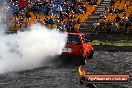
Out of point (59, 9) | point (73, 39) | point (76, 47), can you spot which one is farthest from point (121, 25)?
point (76, 47)

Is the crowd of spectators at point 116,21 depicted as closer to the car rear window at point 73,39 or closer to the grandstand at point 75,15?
the grandstand at point 75,15

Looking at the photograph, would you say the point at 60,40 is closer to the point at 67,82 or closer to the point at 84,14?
the point at 67,82

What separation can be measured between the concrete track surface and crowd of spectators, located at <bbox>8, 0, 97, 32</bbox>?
1072cm

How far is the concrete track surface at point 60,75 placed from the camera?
45.2 ft

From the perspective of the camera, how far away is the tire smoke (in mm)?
19375

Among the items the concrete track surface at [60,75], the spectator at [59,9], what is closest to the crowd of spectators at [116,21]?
the spectator at [59,9]

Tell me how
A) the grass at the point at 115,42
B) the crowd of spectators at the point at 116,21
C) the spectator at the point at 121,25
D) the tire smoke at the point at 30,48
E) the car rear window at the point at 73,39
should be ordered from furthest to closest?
the spectator at the point at 121,25, the crowd of spectators at the point at 116,21, the grass at the point at 115,42, the car rear window at the point at 73,39, the tire smoke at the point at 30,48

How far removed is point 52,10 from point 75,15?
7.20 feet

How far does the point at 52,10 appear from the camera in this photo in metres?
36.0

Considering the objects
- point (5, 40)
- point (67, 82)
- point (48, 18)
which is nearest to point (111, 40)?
point (48, 18)

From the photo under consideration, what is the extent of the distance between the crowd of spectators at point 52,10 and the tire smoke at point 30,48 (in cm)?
1197

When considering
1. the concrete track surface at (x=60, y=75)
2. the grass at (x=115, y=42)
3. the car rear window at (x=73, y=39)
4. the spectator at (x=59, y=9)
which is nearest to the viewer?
the concrete track surface at (x=60, y=75)

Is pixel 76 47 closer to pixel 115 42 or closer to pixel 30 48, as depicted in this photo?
pixel 30 48

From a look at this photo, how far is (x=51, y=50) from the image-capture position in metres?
20.3
